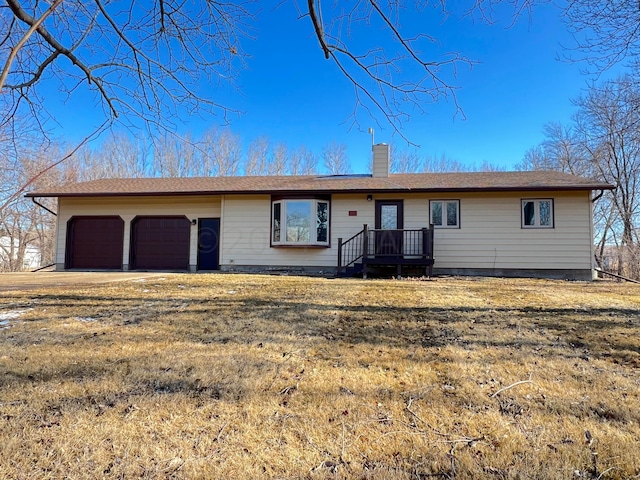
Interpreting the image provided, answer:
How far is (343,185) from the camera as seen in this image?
11578 millimetres

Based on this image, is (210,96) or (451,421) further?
(210,96)

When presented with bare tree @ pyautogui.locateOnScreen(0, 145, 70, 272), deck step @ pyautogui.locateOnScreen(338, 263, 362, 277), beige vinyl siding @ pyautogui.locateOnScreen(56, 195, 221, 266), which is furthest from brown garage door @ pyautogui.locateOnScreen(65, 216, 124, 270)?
deck step @ pyautogui.locateOnScreen(338, 263, 362, 277)

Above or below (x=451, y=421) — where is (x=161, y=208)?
above

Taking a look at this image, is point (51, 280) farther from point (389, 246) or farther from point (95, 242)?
point (389, 246)

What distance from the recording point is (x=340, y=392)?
8.18 ft

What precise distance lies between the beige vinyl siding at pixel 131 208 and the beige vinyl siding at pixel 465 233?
3.07 feet

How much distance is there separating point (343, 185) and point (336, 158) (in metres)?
15.6

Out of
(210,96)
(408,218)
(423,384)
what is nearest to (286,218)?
(408,218)

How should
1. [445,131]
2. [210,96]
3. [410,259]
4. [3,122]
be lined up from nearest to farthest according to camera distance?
[3,122]
[210,96]
[445,131]
[410,259]

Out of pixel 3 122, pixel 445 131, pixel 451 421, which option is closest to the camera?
pixel 451 421

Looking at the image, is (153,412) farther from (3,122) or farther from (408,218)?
(408,218)

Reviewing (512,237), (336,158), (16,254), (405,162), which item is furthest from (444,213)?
(16,254)

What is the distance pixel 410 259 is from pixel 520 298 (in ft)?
13.8

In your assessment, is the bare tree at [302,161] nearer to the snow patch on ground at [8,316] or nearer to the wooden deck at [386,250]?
the wooden deck at [386,250]
